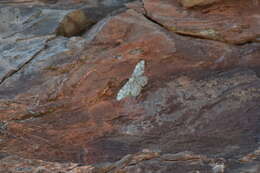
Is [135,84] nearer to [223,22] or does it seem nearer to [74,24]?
[74,24]

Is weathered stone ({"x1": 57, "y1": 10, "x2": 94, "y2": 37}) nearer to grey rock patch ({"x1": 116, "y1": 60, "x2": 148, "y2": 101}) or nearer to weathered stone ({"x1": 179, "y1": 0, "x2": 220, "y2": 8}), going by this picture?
grey rock patch ({"x1": 116, "y1": 60, "x2": 148, "y2": 101})

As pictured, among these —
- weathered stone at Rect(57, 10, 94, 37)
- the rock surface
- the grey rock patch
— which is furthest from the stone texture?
weathered stone at Rect(57, 10, 94, 37)

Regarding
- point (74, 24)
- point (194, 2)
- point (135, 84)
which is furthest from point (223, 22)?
point (74, 24)

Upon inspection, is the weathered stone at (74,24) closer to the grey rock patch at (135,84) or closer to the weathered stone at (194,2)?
the grey rock patch at (135,84)

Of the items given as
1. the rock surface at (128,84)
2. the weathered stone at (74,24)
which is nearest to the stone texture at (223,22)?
the rock surface at (128,84)

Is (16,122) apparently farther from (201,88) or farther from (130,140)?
(201,88)

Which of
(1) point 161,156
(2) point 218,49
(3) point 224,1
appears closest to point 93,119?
(1) point 161,156

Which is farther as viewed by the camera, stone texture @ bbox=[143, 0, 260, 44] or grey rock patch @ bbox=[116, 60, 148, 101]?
stone texture @ bbox=[143, 0, 260, 44]
